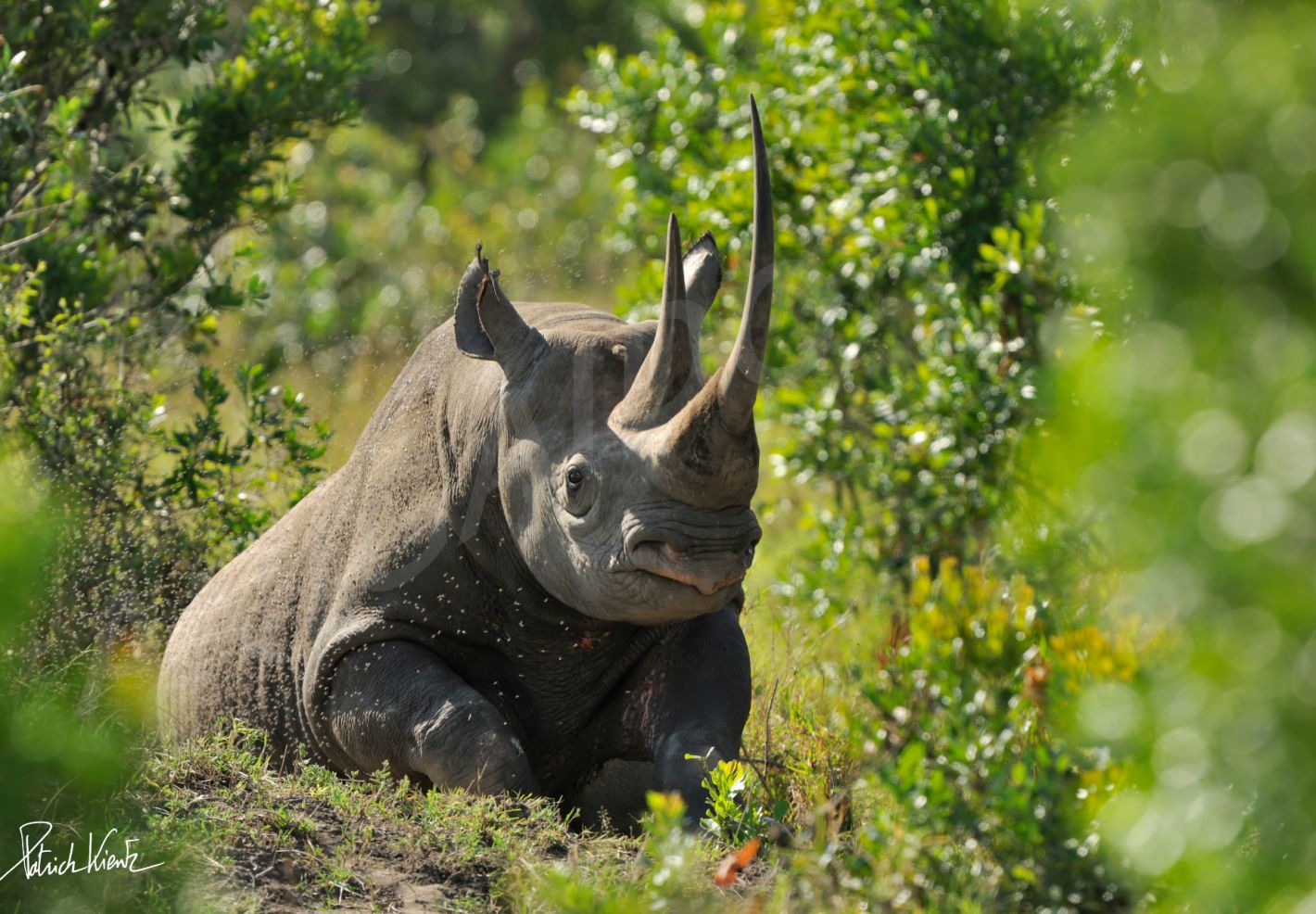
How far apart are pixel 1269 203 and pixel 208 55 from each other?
725 cm

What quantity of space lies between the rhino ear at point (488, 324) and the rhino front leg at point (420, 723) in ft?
3.29

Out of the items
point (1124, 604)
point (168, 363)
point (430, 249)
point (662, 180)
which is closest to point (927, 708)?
point (1124, 604)

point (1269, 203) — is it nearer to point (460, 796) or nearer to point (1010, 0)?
point (460, 796)

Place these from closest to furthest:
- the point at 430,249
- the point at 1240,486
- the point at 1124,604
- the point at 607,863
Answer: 1. the point at 1240,486
2. the point at 1124,604
3. the point at 607,863
4. the point at 430,249

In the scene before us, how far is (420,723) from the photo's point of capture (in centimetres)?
592

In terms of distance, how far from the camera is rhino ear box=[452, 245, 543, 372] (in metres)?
6.07

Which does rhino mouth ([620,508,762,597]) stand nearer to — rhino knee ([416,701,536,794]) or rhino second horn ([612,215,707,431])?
rhino second horn ([612,215,707,431])

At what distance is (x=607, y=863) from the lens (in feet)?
16.4

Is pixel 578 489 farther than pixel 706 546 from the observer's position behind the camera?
Yes

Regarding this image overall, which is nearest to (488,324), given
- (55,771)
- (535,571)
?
(535,571)

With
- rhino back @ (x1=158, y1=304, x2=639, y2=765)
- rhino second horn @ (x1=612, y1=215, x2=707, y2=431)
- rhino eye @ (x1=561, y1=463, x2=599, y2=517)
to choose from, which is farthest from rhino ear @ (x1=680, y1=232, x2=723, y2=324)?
rhino eye @ (x1=561, y1=463, x2=599, y2=517)

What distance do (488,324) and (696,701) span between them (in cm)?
139

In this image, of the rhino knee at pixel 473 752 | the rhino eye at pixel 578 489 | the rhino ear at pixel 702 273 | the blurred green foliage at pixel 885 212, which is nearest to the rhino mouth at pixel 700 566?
the rhino eye at pixel 578 489

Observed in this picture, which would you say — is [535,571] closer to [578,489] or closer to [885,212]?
[578,489]
